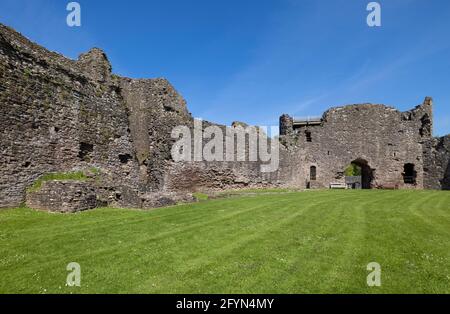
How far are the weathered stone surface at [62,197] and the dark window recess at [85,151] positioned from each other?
3.62m

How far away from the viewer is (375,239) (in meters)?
8.91

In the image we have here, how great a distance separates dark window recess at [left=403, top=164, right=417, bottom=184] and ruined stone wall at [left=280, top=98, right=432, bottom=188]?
457 millimetres

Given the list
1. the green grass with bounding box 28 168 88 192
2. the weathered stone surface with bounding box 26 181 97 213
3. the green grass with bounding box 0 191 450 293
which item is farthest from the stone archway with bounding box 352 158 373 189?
the weathered stone surface with bounding box 26 181 97 213

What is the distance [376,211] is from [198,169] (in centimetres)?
1244

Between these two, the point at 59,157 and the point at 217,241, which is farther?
the point at 59,157

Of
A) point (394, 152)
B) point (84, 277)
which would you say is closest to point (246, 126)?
point (394, 152)

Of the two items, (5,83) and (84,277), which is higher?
(5,83)

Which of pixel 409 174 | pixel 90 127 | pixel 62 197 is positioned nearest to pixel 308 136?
pixel 409 174

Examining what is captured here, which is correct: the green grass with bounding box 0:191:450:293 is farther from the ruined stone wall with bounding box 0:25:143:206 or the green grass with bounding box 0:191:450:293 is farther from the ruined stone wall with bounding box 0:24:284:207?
the ruined stone wall with bounding box 0:24:284:207

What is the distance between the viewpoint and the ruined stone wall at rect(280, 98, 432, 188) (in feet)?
114

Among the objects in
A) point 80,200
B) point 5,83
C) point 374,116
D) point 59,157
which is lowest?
point 80,200
